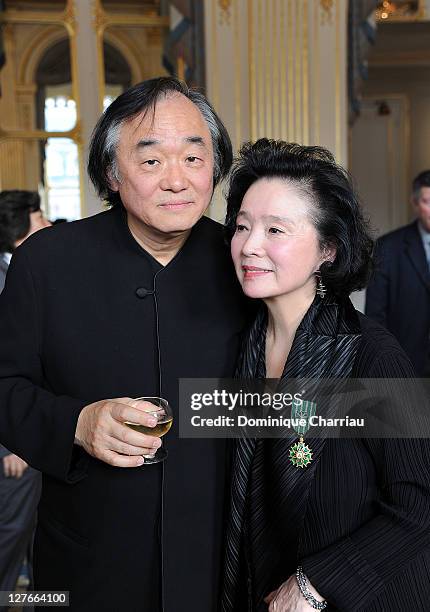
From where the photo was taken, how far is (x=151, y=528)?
66.4 inches

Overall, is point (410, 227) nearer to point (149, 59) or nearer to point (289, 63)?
point (289, 63)

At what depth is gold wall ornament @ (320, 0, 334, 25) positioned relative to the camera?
5512 mm

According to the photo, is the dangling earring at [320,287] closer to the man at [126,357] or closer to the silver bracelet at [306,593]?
the man at [126,357]

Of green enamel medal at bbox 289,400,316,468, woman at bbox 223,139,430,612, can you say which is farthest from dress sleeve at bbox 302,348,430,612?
green enamel medal at bbox 289,400,316,468

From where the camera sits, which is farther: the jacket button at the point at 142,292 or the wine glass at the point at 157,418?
the jacket button at the point at 142,292

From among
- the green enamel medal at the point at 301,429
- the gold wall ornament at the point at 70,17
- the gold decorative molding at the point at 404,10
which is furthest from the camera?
the gold decorative molding at the point at 404,10

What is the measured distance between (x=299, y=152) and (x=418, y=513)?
0.81m

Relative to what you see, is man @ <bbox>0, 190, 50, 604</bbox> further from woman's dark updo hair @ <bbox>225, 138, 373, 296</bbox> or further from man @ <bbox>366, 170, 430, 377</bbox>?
man @ <bbox>366, 170, 430, 377</bbox>

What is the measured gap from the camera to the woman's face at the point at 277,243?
157cm

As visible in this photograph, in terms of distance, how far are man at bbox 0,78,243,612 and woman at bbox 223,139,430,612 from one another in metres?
0.11

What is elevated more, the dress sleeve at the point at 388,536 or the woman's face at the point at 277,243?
the woman's face at the point at 277,243

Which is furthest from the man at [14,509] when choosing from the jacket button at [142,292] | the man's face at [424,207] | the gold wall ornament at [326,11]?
the gold wall ornament at [326,11]

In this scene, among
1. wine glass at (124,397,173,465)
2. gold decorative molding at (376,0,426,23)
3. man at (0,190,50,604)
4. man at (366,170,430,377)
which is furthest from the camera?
gold decorative molding at (376,0,426,23)

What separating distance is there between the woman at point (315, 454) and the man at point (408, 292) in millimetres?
3067
